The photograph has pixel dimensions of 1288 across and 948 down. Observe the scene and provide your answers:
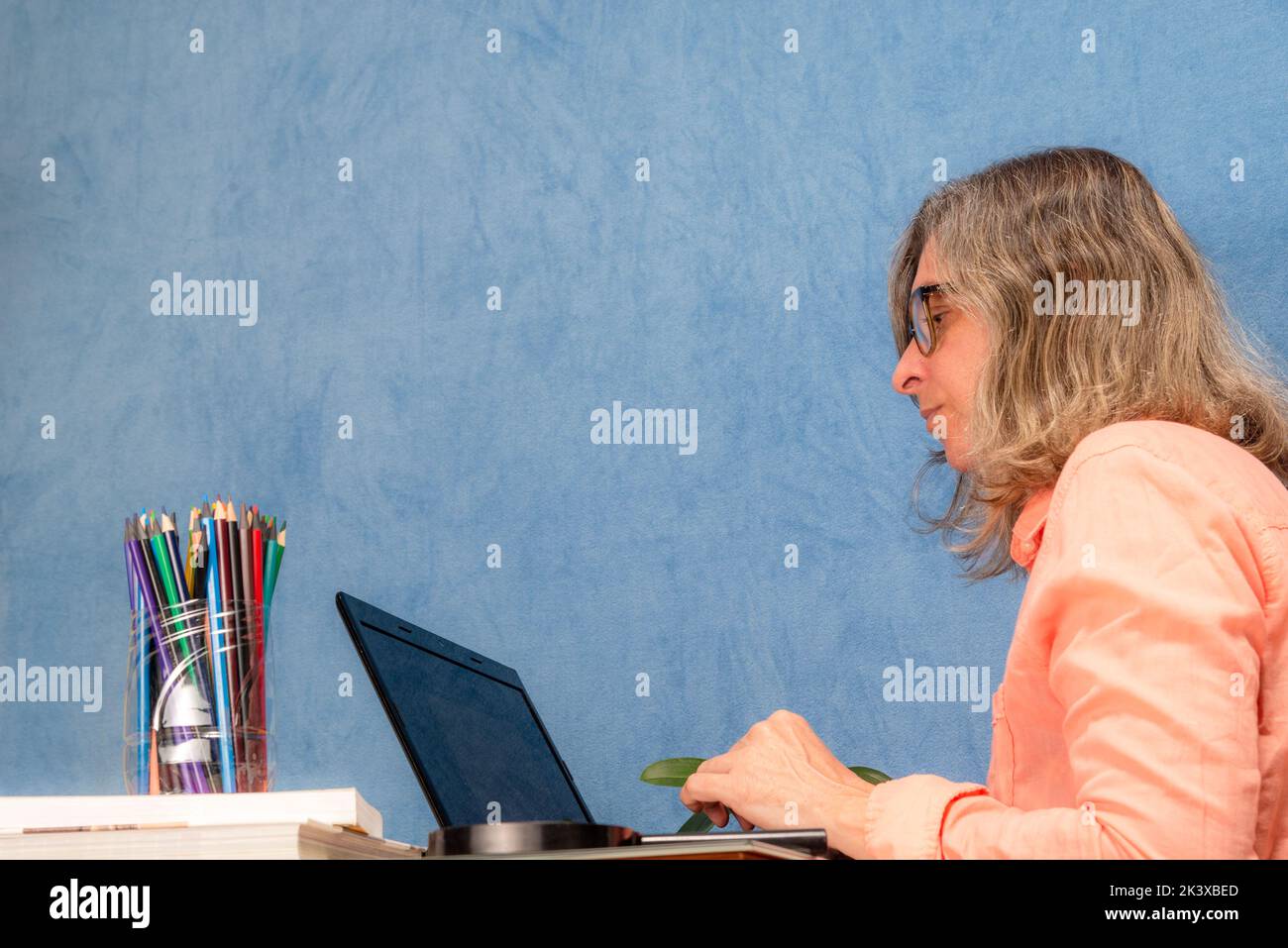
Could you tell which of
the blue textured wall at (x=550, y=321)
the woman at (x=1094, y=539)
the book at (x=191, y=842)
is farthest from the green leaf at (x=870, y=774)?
the book at (x=191, y=842)

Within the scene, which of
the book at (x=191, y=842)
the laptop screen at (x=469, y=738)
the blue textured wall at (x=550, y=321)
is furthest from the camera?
the blue textured wall at (x=550, y=321)

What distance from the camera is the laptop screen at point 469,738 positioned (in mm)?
911

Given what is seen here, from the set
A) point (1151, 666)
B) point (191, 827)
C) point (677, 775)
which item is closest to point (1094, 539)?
point (1151, 666)

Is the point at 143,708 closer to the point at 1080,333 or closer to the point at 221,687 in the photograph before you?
the point at 221,687

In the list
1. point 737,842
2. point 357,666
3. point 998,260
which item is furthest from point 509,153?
point 737,842

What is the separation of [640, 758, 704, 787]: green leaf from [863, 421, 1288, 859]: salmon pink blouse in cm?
59

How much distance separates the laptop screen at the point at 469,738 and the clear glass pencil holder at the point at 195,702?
109mm

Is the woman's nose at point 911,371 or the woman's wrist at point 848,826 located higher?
the woman's nose at point 911,371

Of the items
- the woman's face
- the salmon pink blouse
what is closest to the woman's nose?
the woman's face

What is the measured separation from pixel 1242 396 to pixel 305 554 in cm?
119

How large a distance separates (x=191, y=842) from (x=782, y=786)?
1.64 feet

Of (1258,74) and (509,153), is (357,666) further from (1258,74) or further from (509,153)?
(1258,74)

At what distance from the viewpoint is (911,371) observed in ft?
4.38

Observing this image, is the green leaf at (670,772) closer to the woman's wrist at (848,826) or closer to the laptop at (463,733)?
the laptop at (463,733)
